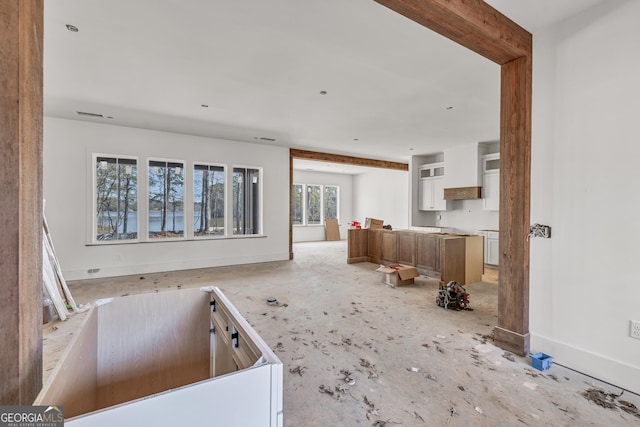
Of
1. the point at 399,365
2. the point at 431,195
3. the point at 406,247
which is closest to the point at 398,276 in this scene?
the point at 406,247

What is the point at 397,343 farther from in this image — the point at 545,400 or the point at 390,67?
the point at 390,67

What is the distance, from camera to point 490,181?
21.6 feet

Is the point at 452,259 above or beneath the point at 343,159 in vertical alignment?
beneath

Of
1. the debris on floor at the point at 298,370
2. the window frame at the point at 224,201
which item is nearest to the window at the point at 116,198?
the window frame at the point at 224,201

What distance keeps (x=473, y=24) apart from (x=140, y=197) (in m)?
5.88

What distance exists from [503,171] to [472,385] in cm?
183

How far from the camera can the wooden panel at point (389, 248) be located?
6.27m

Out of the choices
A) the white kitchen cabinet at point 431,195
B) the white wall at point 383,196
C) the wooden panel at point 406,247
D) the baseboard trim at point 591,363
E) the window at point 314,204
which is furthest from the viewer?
the window at point 314,204

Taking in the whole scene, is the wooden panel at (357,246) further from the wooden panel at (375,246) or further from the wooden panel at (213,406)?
the wooden panel at (213,406)

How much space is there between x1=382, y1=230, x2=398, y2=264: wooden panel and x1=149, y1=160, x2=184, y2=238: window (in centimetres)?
436

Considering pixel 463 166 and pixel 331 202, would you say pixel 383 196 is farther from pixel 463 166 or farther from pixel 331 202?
pixel 463 166

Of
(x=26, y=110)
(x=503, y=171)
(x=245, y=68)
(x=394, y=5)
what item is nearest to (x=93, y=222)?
(x=245, y=68)

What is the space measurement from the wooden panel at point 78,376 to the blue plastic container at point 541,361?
3018mm

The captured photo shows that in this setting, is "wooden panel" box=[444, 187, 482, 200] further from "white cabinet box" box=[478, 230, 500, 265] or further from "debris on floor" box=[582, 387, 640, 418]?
"debris on floor" box=[582, 387, 640, 418]
